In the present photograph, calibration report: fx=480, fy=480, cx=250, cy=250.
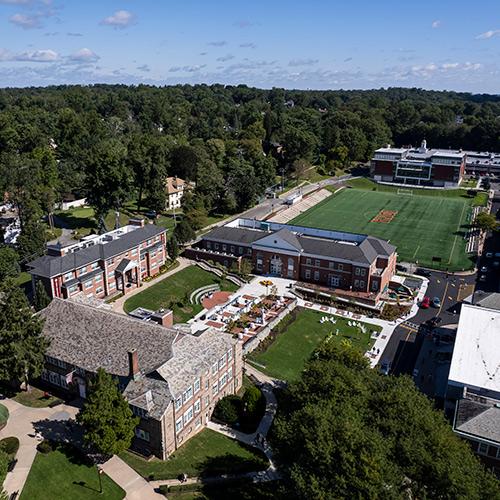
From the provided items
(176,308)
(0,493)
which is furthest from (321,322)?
(0,493)

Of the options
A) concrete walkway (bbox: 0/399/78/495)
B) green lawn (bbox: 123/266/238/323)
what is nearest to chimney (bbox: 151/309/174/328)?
concrete walkway (bbox: 0/399/78/495)

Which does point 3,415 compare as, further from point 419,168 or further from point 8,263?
point 419,168

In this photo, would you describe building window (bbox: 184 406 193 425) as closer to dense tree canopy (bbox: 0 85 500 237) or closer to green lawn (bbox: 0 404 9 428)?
green lawn (bbox: 0 404 9 428)

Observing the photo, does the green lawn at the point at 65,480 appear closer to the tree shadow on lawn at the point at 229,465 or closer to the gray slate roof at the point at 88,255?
the tree shadow on lawn at the point at 229,465

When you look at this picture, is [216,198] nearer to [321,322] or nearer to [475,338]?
[321,322]

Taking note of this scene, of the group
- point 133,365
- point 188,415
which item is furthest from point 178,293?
point 188,415

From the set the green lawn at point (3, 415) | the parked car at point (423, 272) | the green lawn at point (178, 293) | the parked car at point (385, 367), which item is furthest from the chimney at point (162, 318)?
the parked car at point (423, 272)
